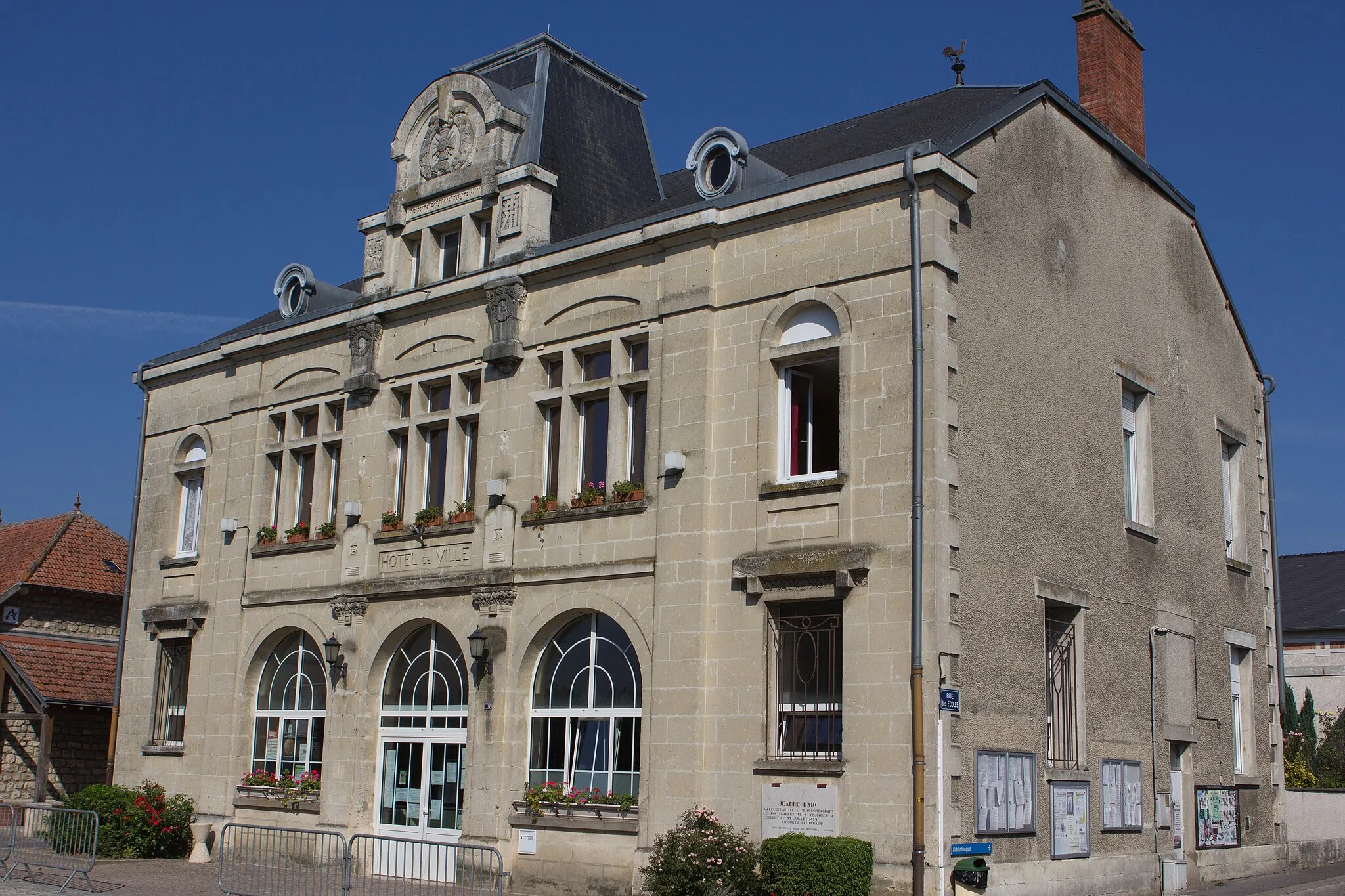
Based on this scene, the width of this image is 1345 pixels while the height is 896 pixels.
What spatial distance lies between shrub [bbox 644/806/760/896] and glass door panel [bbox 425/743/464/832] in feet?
15.1

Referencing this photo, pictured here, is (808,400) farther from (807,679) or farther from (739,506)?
(807,679)

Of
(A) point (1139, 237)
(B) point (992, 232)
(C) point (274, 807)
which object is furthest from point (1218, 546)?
(C) point (274, 807)

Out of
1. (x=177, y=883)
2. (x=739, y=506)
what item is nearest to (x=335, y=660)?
(x=177, y=883)

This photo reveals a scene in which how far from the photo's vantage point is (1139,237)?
805 inches

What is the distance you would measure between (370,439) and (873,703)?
391 inches

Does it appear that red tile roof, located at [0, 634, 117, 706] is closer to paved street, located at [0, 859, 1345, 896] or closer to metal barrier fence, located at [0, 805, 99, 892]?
paved street, located at [0, 859, 1345, 896]

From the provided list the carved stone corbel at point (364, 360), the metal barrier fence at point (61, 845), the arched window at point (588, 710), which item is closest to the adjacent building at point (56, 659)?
the metal barrier fence at point (61, 845)

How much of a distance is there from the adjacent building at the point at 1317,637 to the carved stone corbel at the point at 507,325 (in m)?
27.4

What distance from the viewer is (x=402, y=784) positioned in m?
20.1

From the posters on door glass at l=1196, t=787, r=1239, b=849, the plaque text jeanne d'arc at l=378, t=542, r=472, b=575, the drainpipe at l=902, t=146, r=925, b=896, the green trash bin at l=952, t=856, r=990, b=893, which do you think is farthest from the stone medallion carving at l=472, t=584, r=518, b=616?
the posters on door glass at l=1196, t=787, r=1239, b=849

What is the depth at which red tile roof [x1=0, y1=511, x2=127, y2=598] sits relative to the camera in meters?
28.4

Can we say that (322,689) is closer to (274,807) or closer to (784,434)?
(274,807)

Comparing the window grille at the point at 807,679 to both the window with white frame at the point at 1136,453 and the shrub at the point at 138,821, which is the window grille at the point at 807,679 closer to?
the window with white frame at the point at 1136,453

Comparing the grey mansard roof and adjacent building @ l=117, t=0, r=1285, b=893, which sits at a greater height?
the grey mansard roof
